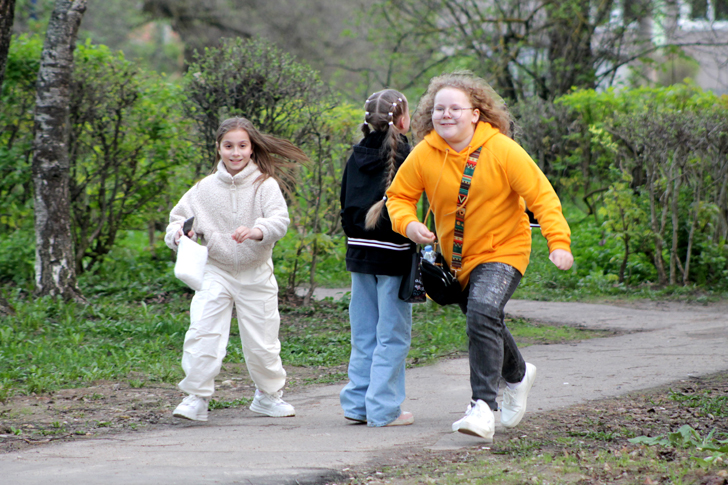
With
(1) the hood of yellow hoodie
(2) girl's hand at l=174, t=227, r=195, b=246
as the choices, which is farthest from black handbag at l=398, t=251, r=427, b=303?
(2) girl's hand at l=174, t=227, r=195, b=246

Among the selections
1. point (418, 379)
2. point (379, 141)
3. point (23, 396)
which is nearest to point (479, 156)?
point (379, 141)

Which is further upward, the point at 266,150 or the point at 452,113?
the point at 452,113

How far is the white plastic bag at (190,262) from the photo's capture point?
4004 millimetres

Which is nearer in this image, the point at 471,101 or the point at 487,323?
the point at 487,323

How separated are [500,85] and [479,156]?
41.7 feet

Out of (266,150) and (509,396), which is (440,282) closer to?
(509,396)

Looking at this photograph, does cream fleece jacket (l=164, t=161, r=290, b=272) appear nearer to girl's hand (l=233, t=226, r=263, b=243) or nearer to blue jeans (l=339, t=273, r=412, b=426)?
girl's hand (l=233, t=226, r=263, b=243)

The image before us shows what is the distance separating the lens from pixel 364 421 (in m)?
4.20

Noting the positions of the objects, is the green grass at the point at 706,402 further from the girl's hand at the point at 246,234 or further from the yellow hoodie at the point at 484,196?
the girl's hand at the point at 246,234

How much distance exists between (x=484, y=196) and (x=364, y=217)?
699 millimetres

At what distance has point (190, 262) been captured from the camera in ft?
13.2

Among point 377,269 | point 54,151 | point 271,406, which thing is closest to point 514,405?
point 377,269

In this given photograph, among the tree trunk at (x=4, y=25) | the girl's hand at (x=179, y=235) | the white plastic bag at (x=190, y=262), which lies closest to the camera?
the white plastic bag at (x=190, y=262)

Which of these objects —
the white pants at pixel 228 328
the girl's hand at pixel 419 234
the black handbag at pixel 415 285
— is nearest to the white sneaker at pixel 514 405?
A: the black handbag at pixel 415 285
